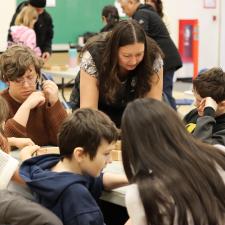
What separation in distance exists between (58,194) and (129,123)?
362 millimetres

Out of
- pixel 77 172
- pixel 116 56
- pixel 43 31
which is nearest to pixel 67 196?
pixel 77 172

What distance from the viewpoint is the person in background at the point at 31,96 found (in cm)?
255

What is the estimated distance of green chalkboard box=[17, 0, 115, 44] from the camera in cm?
821

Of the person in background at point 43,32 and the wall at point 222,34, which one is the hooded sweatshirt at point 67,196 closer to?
the person in background at point 43,32

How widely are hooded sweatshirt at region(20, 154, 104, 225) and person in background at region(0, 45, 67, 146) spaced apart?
81cm

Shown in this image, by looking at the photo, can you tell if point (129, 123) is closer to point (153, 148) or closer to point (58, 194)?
point (153, 148)

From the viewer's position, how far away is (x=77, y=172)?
178 cm

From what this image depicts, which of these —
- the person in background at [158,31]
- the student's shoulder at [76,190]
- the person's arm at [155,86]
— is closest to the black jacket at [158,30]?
the person in background at [158,31]

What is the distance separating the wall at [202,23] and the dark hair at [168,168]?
308 inches

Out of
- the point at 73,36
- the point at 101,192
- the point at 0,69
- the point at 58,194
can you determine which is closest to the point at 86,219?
the point at 58,194

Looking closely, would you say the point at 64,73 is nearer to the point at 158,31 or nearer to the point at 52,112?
the point at 158,31

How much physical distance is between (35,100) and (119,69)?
51 centimetres

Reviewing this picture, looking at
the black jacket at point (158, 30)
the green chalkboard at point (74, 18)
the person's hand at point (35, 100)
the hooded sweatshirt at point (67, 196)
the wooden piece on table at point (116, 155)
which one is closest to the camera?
the hooded sweatshirt at point (67, 196)

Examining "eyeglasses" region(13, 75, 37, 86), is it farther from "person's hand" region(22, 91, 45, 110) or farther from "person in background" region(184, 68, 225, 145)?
"person in background" region(184, 68, 225, 145)
